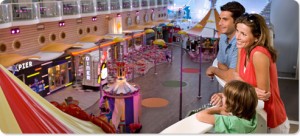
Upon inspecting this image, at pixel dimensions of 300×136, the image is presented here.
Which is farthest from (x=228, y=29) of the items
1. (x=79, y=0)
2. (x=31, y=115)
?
(x=79, y=0)

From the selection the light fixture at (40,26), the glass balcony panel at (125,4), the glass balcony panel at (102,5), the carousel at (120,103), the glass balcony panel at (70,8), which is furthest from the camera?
the glass balcony panel at (125,4)

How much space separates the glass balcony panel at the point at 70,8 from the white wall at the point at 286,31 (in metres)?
6.13

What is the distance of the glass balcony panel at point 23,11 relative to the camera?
8380mm

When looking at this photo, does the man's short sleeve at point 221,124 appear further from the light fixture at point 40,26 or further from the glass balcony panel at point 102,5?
the glass balcony panel at point 102,5

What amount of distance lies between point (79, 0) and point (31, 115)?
7916 mm

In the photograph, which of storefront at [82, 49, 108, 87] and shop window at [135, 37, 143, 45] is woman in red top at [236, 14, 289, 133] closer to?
storefront at [82, 49, 108, 87]

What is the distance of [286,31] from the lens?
9.48 metres

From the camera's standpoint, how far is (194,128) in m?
1.59

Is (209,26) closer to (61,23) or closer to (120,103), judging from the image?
(61,23)

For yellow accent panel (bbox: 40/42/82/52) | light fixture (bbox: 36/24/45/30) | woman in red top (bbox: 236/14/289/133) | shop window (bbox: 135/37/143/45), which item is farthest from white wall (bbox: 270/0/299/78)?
shop window (bbox: 135/37/143/45)

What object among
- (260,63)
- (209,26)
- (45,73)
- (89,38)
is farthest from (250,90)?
(209,26)

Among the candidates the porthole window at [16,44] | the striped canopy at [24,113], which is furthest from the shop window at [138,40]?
the striped canopy at [24,113]

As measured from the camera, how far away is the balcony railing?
26.4ft

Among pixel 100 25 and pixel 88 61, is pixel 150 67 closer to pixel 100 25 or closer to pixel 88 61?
pixel 100 25
